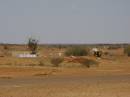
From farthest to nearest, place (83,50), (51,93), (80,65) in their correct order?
(83,50) → (80,65) → (51,93)

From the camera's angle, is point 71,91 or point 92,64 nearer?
point 71,91

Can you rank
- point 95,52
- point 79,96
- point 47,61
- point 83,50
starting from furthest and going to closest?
1. point 83,50
2. point 95,52
3. point 47,61
4. point 79,96

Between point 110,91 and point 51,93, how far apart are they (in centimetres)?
374

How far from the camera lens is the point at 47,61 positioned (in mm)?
60312

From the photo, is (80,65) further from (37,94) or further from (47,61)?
(37,94)

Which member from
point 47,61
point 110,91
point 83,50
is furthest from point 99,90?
point 83,50

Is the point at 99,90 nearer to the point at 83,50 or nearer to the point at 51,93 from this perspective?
the point at 51,93

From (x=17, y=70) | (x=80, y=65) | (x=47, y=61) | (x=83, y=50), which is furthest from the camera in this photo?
(x=83, y=50)

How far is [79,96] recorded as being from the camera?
74.0 ft

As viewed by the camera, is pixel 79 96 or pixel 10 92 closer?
pixel 79 96

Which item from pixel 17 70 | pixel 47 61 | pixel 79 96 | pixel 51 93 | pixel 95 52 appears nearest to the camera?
pixel 79 96

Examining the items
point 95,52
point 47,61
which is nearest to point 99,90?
point 47,61

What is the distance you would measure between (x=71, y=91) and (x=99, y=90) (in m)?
1.87

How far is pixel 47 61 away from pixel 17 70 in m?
15.3
